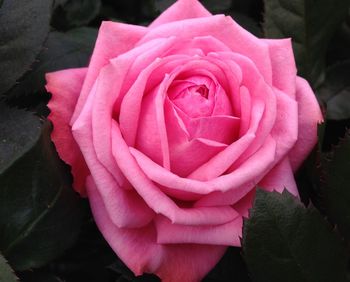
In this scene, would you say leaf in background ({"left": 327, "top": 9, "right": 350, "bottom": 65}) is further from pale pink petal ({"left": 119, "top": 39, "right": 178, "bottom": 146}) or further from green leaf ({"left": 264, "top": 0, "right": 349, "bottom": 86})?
pale pink petal ({"left": 119, "top": 39, "right": 178, "bottom": 146})

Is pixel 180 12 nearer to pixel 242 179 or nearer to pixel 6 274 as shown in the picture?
pixel 242 179

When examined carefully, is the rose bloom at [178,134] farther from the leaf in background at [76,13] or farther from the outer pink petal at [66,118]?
the leaf in background at [76,13]

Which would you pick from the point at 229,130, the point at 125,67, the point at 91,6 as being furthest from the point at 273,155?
the point at 91,6

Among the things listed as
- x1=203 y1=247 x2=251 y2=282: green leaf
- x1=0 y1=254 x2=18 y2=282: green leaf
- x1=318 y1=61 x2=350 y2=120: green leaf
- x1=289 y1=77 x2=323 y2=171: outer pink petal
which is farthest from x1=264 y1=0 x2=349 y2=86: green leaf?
x1=0 y1=254 x2=18 y2=282: green leaf

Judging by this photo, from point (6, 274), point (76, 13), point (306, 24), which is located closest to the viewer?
point (6, 274)

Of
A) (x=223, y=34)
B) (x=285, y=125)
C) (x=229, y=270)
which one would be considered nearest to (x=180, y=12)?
(x=223, y=34)

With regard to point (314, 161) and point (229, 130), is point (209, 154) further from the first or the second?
point (314, 161)
